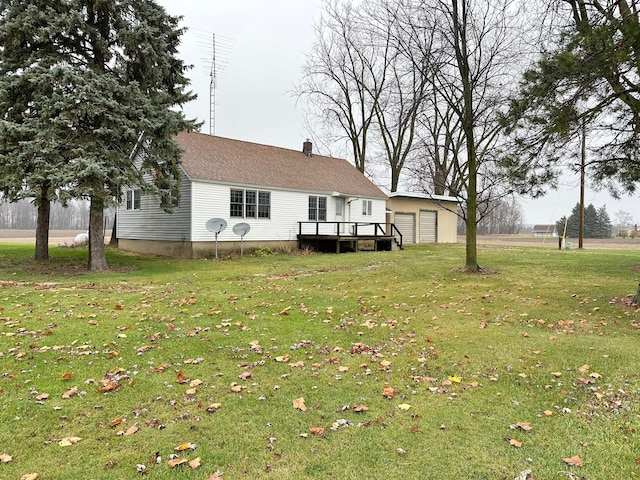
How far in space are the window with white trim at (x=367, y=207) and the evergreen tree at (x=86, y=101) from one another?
12.7 meters

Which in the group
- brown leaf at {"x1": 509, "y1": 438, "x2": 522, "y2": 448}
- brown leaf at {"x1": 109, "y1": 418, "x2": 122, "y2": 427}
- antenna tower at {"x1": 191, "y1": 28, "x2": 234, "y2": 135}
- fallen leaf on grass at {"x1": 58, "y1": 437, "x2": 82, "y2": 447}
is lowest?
fallen leaf on grass at {"x1": 58, "y1": 437, "x2": 82, "y2": 447}

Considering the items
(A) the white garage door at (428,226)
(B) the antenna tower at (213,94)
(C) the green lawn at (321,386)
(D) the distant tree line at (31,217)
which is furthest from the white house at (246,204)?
(D) the distant tree line at (31,217)

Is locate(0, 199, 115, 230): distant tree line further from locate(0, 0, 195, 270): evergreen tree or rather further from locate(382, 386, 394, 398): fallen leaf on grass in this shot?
locate(382, 386, 394, 398): fallen leaf on grass

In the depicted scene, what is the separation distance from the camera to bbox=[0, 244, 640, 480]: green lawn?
2848 millimetres

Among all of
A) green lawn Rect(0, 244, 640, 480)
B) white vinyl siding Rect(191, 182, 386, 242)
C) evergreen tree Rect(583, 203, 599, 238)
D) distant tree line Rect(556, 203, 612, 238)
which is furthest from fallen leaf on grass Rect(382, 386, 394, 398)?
evergreen tree Rect(583, 203, 599, 238)

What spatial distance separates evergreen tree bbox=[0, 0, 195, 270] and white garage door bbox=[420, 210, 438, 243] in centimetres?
1896

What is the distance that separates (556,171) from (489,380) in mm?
7282

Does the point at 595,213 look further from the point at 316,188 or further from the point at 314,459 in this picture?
the point at 314,459

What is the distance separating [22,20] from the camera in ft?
38.1

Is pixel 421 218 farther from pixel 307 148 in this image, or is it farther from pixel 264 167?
pixel 264 167

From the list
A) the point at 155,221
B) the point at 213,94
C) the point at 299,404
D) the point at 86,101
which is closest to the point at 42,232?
the point at 155,221

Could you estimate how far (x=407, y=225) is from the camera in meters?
28.0

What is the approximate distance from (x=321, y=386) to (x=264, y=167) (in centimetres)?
1792

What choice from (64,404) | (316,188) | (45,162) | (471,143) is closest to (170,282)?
(45,162)
